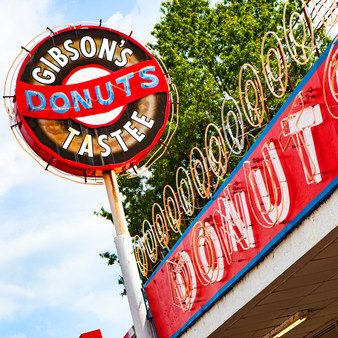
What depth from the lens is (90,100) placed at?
16.7 metres

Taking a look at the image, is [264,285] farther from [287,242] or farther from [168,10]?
[168,10]

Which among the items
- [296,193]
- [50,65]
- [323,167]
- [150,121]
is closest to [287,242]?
[296,193]

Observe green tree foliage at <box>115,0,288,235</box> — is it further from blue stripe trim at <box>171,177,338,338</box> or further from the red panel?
blue stripe trim at <box>171,177,338,338</box>

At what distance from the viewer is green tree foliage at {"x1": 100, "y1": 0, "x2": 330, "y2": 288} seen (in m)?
27.5

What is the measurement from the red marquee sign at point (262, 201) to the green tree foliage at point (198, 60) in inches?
511

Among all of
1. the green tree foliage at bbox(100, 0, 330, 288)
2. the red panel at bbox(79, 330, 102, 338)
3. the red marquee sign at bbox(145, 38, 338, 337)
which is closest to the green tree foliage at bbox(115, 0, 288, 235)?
the green tree foliage at bbox(100, 0, 330, 288)

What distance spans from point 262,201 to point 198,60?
19.7 m

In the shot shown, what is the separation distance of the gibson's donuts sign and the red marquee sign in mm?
3265

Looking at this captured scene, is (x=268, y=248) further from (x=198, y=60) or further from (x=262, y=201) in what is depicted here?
(x=198, y=60)

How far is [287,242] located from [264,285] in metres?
1.08

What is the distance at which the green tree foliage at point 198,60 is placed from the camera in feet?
90.3

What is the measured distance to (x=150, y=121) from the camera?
1688 cm

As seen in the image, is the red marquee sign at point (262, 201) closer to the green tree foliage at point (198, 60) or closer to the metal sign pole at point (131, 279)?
the metal sign pole at point (131, 279)

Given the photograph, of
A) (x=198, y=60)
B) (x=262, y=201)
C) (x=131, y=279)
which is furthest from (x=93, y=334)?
(x=198, y=60)
